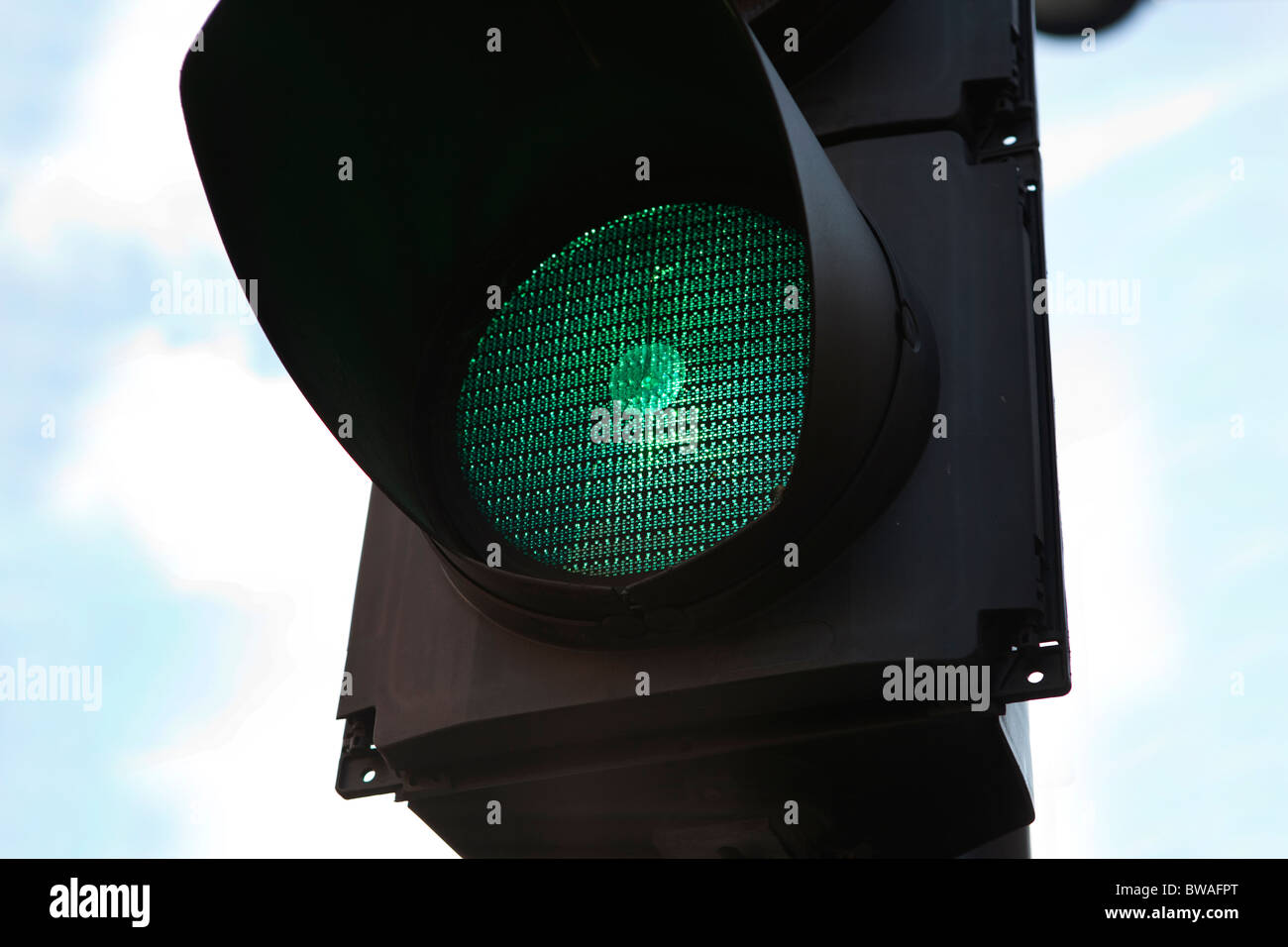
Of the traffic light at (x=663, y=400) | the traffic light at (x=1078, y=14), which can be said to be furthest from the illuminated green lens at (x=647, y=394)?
the traffic light at (x=1078, y=14)

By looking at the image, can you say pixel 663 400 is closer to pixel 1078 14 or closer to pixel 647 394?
pixel 647 394

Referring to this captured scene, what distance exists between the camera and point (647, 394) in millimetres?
1786

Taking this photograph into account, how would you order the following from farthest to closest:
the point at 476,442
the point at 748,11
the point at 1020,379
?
→ the point at 748,11 < the point at 476,442 < the point at 1020,379

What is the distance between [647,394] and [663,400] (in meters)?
0.02

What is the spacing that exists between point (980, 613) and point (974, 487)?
138 mm

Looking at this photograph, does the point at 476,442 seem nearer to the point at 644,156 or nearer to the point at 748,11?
the point at 644,156

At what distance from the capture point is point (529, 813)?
1.94 m

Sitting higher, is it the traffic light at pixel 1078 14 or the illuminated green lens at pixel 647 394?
the traffic light at pixel 1078 14

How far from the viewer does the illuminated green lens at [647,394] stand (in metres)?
1.72

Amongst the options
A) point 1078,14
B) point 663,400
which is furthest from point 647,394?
point 1078,14

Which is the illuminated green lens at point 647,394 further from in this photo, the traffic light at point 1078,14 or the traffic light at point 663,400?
the traffic light at point 1078,14

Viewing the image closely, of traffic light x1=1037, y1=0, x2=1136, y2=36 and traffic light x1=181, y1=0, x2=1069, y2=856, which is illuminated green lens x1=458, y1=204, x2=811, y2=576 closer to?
traffic light x1=181, y1=0, x2=1069, y2=856

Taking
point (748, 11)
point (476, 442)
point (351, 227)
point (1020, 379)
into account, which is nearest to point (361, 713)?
point (476, 442)

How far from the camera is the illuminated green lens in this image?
172cm
